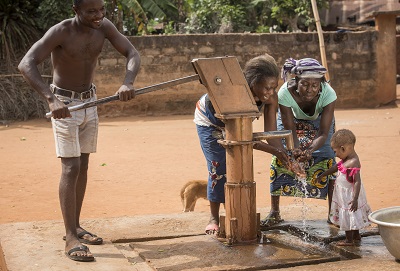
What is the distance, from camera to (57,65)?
14.8 feet

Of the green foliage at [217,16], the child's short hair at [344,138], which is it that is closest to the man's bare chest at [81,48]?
the child's short hair at [344,138]

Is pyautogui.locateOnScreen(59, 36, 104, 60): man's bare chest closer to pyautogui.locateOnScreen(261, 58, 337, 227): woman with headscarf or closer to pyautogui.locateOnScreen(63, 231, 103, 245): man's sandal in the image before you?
pyautogui.locateOnScreen(63, 231, 103, 245): man's sandal

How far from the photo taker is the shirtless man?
14.0ft

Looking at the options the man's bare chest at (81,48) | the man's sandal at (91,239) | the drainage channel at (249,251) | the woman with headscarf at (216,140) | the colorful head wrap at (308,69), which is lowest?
the drainage channel at (249,251)

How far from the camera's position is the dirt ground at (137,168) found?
7.24m

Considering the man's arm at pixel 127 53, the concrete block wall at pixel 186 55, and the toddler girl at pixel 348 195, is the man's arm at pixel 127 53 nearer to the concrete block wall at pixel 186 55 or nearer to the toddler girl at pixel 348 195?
the toddler girl at pixel 348 195

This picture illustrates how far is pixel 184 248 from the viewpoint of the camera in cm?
451

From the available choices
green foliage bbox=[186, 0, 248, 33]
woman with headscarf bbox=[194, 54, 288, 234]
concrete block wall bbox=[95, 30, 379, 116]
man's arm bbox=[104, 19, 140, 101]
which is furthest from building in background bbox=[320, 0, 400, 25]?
man's arm bbox=[104, 19, 140, 101]

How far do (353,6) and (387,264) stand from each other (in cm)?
2618

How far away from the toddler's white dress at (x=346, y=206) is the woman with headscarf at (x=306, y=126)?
40cm

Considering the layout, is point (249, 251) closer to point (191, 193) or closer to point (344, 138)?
point (344, 138)

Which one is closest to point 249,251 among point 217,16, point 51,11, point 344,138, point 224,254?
point 224,254

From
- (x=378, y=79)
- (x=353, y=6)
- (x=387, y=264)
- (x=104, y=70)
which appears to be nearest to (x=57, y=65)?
(x=387, y=264)

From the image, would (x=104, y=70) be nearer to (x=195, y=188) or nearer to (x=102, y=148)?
(x=102, y=148)
